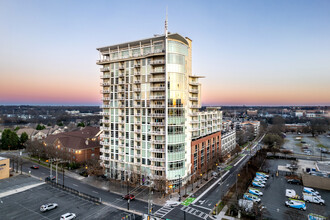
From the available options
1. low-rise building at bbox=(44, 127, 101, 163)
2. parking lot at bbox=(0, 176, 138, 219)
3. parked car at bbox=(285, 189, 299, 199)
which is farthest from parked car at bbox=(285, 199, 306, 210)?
low-rise building at bbox=(44, 127, 101, 163)

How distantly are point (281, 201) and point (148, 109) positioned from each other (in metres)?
41.9

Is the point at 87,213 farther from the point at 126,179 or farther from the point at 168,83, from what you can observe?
the point at 168,83

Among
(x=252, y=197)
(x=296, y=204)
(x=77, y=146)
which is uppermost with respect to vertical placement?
(x=77, y=146)

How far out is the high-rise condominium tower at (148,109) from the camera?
55375 millimetres

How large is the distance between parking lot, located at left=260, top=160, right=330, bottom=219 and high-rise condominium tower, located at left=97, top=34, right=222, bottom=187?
22615 millimetres

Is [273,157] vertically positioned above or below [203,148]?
below

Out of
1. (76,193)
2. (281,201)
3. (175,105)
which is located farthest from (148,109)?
(281,201)

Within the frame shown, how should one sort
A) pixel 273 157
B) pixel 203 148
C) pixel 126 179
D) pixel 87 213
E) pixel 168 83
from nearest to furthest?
pixel 87 213 → pixel 168 83 → pixel 126 179 → pixel 203 148 → pixel 273 157

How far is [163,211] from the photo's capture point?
44469 mm

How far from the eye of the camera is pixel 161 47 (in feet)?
187

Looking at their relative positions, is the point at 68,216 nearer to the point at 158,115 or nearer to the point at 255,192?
the point at 158,115

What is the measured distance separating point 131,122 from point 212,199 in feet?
102

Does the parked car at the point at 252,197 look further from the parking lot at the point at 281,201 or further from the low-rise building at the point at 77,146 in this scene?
the low-rise building at the point at 77,146

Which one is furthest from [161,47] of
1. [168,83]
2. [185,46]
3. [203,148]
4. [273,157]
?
[273,157]
